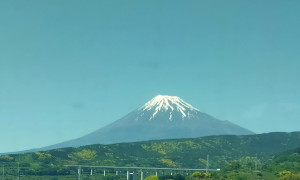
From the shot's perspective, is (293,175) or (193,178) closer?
(293,175)

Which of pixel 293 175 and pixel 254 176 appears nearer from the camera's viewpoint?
pixel 293 175

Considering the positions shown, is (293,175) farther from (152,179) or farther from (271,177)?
(152,179)

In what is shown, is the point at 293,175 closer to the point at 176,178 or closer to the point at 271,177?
the point at 271,177

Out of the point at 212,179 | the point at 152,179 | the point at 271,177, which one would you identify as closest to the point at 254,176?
the point at 271,177

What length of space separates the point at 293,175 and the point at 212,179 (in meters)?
27.2

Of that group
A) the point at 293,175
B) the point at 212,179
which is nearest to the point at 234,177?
the point at 212,179

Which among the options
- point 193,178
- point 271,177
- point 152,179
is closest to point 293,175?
point 271,177

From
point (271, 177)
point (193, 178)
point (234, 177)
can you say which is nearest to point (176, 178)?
point (193, 178)

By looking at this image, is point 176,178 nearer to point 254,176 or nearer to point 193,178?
point 193,178

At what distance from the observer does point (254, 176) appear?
655 ft

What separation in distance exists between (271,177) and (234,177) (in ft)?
53.3

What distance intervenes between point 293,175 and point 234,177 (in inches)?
824

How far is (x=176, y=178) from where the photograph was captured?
199375 mm

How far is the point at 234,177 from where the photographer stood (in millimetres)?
191625
